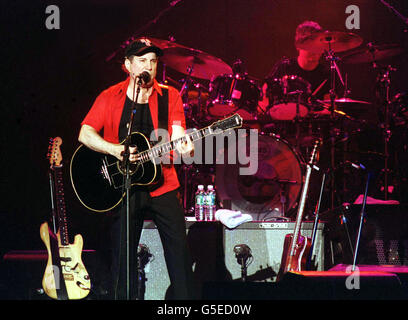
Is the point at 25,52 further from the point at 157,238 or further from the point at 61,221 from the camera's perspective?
the point at 157,238

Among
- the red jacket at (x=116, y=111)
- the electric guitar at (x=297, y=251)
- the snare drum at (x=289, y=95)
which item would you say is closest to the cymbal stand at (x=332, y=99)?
Result: the snare drum at (x=289, y=95)

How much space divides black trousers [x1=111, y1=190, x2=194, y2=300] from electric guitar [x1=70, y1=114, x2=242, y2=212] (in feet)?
0.45

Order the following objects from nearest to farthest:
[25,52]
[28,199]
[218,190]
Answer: [28,199]
[25,52]
[218,190]

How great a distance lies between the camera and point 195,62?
6465mm

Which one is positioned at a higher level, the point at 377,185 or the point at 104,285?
the point at 377,185

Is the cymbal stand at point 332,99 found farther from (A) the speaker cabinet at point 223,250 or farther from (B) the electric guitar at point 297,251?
(B) the electric guitar at point 297,251

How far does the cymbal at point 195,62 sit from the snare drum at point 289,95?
0.66 meters

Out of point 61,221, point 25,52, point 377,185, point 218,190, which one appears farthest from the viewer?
point 377,185

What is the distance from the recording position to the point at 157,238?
15.2 feet

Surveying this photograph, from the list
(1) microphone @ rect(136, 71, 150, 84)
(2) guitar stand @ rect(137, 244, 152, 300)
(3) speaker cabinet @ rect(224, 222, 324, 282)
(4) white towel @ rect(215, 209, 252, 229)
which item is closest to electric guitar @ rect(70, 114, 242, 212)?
(1) microphone @ rect(136, 71, 150, 84)

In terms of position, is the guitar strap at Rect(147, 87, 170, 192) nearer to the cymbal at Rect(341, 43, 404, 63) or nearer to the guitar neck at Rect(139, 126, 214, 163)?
the guitar neck at Rect(139, 126, 214, 163)
